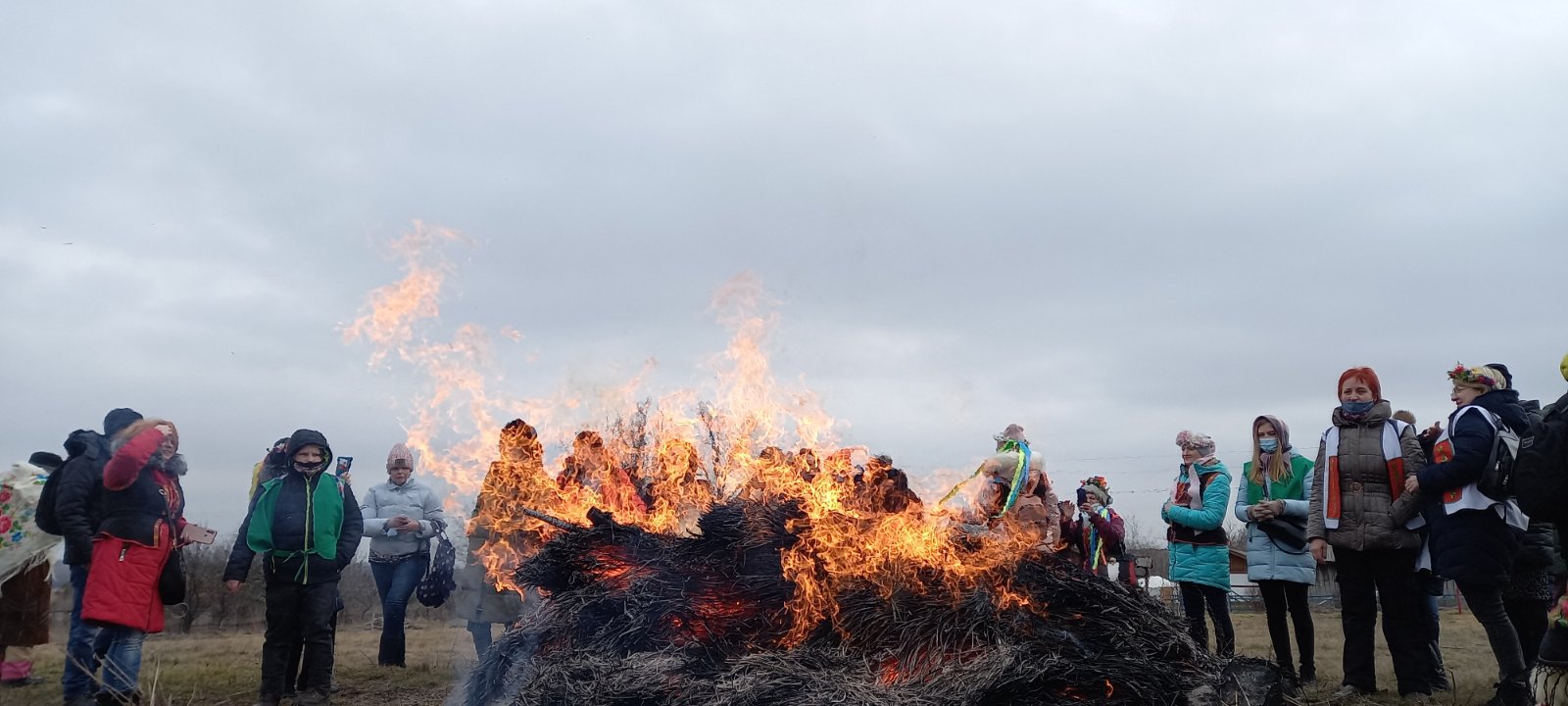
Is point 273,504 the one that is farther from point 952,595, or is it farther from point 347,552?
point 952,595

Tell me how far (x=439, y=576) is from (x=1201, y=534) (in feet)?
22.5

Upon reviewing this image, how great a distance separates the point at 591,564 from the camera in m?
6.36

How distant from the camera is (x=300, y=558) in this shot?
7684mm

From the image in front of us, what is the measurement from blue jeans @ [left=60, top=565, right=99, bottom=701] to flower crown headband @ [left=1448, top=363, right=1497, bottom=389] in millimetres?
9587

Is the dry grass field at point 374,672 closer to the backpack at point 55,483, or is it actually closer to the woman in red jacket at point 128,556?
the woman in red jacket at point 128,556

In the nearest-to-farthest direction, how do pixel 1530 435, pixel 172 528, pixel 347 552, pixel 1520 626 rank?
pixel 1530 435 → pixel 1520 626 → pixel 172 528 → pixel 347 552

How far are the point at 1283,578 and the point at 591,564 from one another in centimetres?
523

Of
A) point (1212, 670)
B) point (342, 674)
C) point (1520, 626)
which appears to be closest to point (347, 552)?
point (342, 674)

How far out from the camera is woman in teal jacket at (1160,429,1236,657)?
25.5 ft

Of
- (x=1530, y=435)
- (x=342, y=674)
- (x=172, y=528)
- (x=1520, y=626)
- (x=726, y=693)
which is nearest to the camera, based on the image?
(x=1530, y=435)

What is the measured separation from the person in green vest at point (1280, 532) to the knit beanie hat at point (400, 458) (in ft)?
25.4

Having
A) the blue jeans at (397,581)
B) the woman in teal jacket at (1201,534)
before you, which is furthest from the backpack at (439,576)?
the woman in teal jacket at (1201,534)

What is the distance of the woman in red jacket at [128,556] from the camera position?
268 inches

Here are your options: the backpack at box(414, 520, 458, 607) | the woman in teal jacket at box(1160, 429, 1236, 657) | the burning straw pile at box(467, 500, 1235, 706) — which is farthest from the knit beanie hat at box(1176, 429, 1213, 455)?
the backpack at box(414, 520, 458, 607)
